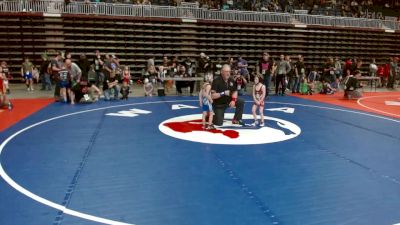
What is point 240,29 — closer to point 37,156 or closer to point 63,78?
point 63,78

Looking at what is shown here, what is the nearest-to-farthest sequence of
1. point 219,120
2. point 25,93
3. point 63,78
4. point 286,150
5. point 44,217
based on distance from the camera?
point 44,217, point 286,150, point 219,120, point 63,78, point 25,93

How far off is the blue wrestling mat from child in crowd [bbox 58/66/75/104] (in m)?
2.84

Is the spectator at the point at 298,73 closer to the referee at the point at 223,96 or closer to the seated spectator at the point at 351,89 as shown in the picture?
the seated spectator at the point at 351,89

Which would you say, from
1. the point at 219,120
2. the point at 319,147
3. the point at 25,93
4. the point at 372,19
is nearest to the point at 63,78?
the point at 25,93

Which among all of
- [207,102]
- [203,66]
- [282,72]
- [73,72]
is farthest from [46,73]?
[207,102]

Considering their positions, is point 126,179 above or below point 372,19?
below

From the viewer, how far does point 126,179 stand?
17.5 ft

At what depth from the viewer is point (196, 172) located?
5641mm

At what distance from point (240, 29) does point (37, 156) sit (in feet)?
60.5

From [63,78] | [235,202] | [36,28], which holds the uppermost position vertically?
[36,28]

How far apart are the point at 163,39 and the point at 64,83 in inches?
382

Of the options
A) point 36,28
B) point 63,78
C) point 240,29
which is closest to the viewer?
point 63,78

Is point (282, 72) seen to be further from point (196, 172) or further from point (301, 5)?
point (301, 5)

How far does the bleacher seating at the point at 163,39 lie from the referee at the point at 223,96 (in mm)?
12559
